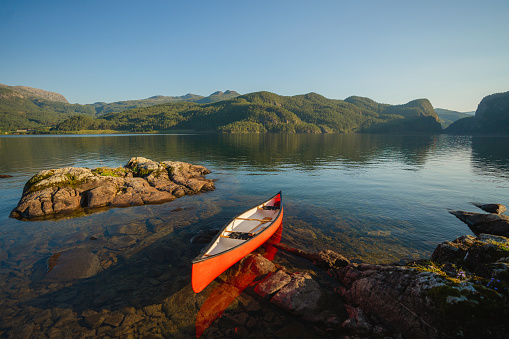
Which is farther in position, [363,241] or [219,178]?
[219,178]

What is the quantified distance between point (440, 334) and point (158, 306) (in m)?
9.37

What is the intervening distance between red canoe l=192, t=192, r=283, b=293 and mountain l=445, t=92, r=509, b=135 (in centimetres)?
23059

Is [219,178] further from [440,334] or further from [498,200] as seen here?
[498,200]

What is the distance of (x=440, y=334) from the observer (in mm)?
5586

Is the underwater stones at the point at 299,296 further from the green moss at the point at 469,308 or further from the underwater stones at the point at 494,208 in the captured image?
the underwater stones at the point at 494,208

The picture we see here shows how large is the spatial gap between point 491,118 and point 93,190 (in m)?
262

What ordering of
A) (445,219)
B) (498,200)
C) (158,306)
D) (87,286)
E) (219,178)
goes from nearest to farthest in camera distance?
(158,306) → (87,286) → (445,219) → (498,200) → (219,178)

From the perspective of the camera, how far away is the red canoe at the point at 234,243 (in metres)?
8.59

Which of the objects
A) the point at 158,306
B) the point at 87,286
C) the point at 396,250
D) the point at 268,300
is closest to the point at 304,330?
the point at 268,300

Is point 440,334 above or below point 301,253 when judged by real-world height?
above

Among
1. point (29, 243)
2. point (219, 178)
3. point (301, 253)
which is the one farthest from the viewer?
point (219, 178)

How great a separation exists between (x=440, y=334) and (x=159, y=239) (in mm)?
13701

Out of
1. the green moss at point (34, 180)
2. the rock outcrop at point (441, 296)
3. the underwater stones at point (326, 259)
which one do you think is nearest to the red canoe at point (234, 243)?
the underwater stones at point (326, 259)

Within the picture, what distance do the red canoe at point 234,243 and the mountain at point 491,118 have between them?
757 ft
